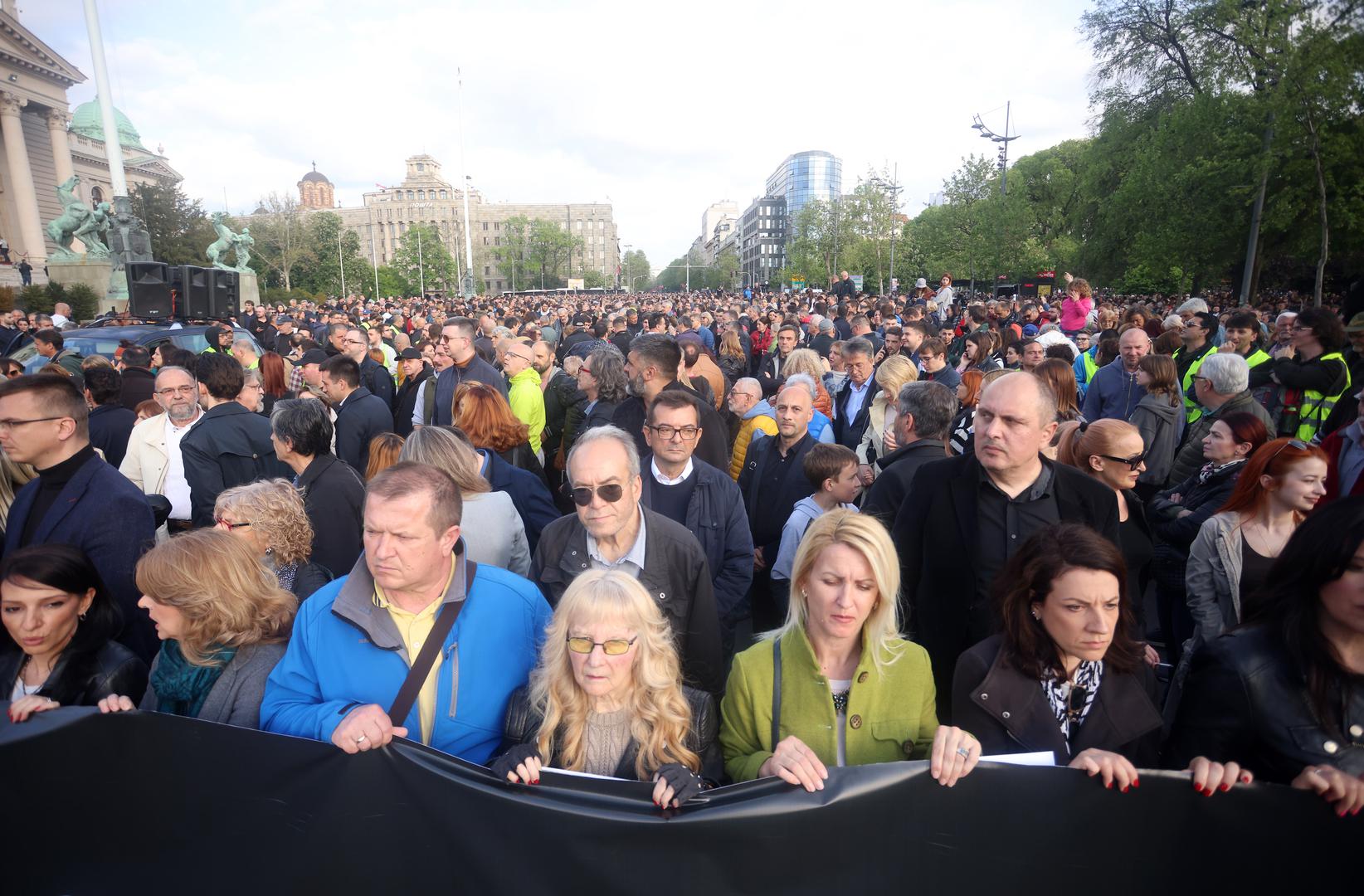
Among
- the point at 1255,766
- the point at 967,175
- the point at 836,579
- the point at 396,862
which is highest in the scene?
the point at 967,175

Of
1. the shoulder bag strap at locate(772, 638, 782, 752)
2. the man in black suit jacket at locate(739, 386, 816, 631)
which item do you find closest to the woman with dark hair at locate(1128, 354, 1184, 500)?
the man in black suit jacket at locate(739, 386, 816, 631)

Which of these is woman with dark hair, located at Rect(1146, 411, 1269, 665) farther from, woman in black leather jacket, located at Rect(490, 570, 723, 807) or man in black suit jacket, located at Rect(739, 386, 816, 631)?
woman in black leather jacket, located at Rect(490, 570, 723, 807)

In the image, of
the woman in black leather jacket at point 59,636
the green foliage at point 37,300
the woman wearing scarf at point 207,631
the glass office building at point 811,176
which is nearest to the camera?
the woman wearing scarf at point 207,631

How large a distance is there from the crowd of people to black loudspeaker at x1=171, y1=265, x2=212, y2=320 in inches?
465

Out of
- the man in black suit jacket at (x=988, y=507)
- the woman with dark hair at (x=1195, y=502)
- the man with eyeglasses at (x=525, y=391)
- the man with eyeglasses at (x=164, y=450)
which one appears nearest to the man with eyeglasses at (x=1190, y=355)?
the woman with dark hair at (x=1195, y=502)


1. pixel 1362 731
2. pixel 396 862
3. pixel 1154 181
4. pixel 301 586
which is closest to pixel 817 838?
pixel 396 862

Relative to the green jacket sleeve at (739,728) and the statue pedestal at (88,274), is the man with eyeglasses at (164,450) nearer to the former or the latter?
the green jacket sleeve at (739,728)

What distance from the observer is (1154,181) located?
21.9m

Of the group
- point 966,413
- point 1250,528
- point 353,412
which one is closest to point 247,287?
point 353,412

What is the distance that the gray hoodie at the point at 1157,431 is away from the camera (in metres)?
5.57

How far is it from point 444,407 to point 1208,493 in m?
6.01

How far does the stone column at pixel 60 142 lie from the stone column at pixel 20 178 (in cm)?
435

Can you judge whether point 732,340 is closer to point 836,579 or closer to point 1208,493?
point 1208,493

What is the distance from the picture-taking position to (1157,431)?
5.59m
